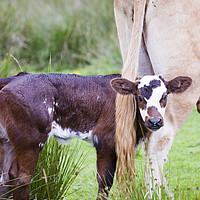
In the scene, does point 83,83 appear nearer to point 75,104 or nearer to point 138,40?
point 75,104

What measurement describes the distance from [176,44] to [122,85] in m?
0.56

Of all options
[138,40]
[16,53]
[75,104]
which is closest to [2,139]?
[75,104]

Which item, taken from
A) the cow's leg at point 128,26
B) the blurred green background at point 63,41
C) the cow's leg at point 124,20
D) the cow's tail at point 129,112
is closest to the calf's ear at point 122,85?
the cow's tail at point 129,112

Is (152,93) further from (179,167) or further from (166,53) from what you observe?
(179,167)

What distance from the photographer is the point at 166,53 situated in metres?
3.56

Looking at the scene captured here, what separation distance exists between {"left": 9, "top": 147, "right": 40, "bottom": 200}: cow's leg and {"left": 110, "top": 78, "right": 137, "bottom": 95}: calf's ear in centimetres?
78

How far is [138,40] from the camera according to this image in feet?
11.8

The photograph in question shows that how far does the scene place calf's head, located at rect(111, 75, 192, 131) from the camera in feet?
11.0

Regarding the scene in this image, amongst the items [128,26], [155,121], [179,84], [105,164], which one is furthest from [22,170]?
[128,26]

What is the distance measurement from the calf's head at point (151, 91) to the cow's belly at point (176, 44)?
14 cm

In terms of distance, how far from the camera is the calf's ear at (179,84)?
3.46m

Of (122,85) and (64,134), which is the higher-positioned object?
(122,85)

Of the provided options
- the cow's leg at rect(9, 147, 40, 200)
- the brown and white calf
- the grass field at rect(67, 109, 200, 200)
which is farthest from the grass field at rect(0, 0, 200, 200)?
the cow's leg at rect(9, 147, 40, 200)

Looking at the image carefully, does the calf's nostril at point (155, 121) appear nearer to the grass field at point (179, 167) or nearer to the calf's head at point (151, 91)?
the calf's head at point (151, 91)
